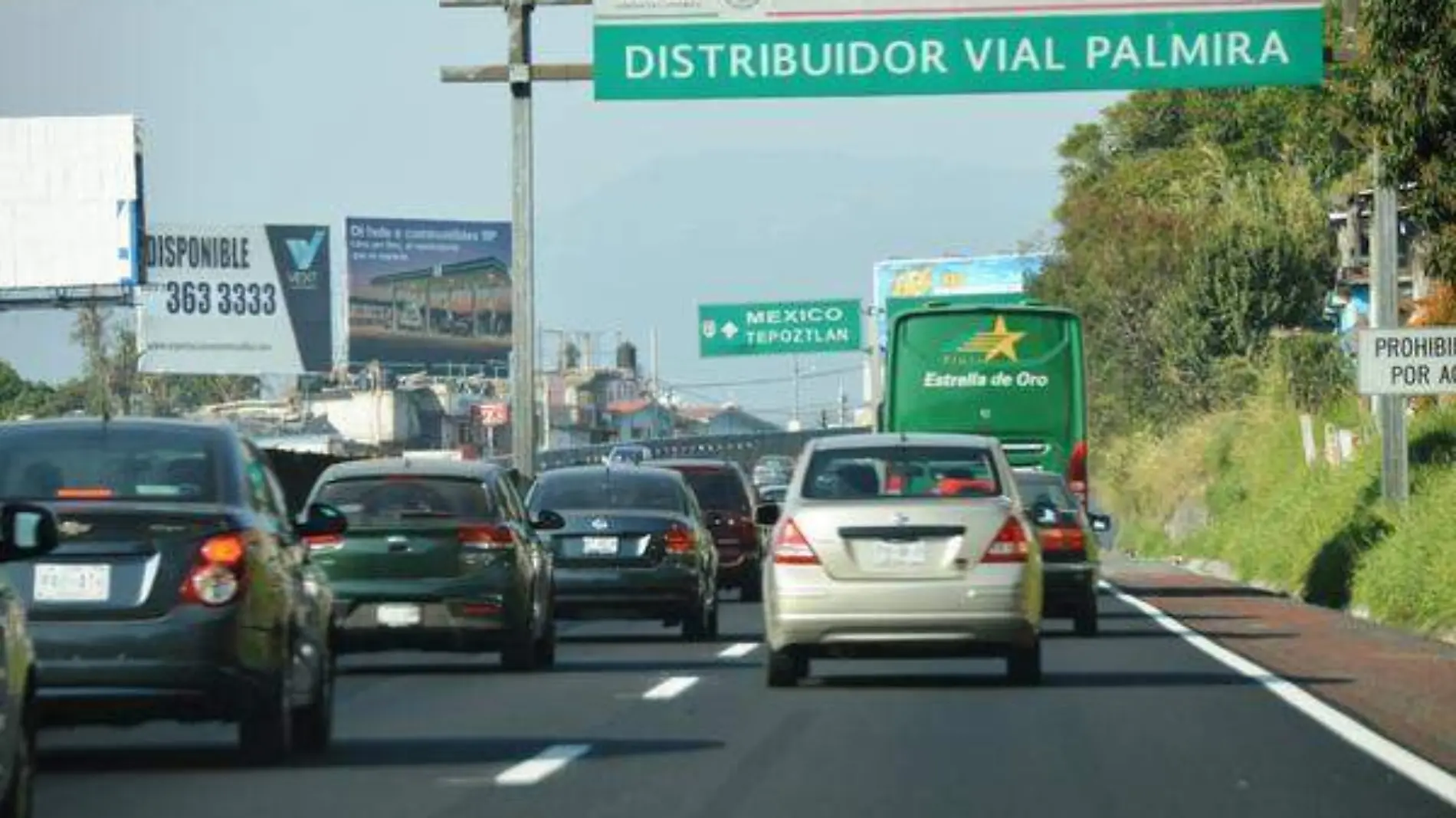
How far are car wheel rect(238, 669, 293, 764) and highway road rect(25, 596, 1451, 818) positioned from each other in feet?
0.58

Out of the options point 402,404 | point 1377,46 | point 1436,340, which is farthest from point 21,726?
point 402,404

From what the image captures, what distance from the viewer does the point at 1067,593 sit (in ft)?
101

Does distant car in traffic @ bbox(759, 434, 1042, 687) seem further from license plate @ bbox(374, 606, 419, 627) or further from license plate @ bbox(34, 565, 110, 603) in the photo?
license plate @ bbox(34, 565, 110, 603)

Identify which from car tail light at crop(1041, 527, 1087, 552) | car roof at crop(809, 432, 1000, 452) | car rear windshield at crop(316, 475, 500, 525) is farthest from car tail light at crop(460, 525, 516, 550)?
car tail light at crop(1041, 527, 1087, 552)

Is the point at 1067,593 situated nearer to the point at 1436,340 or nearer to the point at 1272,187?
the point at 1436,340

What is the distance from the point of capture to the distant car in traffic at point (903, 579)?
21.4 meters

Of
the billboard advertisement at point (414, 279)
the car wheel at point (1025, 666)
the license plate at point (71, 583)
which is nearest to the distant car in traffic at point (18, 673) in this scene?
the license plate at point (71, 583)

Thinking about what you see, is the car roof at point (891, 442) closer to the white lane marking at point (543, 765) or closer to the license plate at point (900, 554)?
the license plate at point (900, 554)

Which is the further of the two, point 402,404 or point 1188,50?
point 402,404

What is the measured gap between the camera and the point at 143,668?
14.6 m

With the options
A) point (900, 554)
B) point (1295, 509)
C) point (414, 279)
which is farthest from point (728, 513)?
point (414, 279)

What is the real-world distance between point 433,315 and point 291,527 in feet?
364

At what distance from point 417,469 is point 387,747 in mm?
7580

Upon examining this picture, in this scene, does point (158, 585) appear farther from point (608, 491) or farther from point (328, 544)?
point (608, 491)
